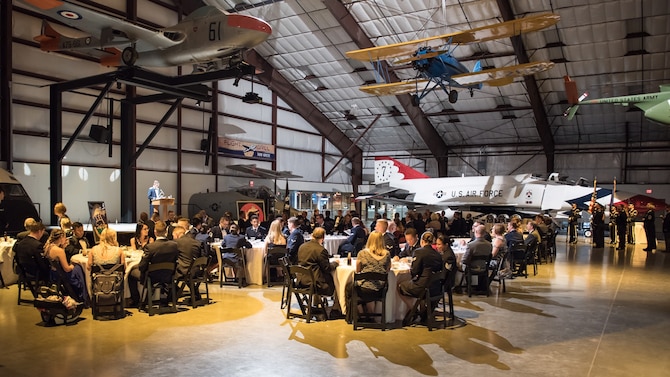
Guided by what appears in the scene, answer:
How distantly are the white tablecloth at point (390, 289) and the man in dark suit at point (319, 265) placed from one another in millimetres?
109

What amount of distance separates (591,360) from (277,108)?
65.2ft

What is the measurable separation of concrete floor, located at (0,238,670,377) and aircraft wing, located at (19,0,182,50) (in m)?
5.09

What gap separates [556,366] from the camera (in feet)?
14.6

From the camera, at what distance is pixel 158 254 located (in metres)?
6.00

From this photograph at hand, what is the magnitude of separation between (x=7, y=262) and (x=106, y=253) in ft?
11.6

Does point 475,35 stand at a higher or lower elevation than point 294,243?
higher

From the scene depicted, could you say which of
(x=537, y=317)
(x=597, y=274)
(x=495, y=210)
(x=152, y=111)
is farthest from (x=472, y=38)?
(x=152, y=111)

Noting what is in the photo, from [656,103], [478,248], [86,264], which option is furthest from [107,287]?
[656,103]

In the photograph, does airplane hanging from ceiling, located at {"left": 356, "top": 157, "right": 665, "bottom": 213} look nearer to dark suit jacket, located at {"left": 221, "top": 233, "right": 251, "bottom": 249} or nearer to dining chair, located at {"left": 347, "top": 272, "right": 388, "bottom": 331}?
dark suit jacket, located at {"left": 221, "top": 233, "right": 251, "bottom": 249}

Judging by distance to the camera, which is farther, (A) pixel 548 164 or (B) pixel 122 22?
(A) pixel 548 164

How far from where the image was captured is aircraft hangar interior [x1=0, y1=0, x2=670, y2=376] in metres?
11.0

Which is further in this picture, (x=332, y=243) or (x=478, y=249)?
(x=332, y=243)

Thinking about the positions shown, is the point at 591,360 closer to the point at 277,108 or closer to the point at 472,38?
the point at 472,38

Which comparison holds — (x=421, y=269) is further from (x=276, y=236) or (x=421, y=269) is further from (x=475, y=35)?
(x=475, y=35)
